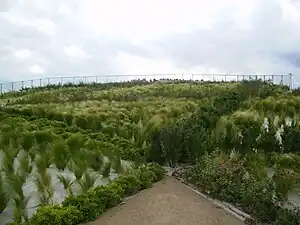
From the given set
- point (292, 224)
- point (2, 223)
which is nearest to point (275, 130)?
point (292, 224)

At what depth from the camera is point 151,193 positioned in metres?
10.1

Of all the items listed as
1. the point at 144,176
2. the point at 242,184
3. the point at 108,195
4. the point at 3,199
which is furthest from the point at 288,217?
the point at 3,199

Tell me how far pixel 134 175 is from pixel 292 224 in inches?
156

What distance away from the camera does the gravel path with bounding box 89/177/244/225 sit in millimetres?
8391

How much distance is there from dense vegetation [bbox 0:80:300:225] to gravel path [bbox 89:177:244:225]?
0.32 meters

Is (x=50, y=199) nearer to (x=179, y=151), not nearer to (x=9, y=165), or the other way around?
(x=9, y=165)

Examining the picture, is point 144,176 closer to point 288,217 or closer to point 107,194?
point 107,194

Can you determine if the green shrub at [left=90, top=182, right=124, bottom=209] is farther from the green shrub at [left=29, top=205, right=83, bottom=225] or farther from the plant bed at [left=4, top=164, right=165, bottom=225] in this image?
the green shrub at [left=29, top=205, right=83, bottom=225]

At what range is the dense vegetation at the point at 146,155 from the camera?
29.0 feet

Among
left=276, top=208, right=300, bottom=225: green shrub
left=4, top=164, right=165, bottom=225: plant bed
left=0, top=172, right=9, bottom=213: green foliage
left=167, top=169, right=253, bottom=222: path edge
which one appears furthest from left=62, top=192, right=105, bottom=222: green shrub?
left=276, top=208, right=300, bottom=225: green shrub

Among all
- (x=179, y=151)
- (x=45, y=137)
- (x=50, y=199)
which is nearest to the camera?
(x=50, y=199)

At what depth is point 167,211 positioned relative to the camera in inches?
350

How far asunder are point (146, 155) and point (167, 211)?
180 inches

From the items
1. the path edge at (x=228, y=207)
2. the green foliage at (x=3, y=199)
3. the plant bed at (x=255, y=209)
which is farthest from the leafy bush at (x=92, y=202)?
the plant bed at (x=255, y=209)
